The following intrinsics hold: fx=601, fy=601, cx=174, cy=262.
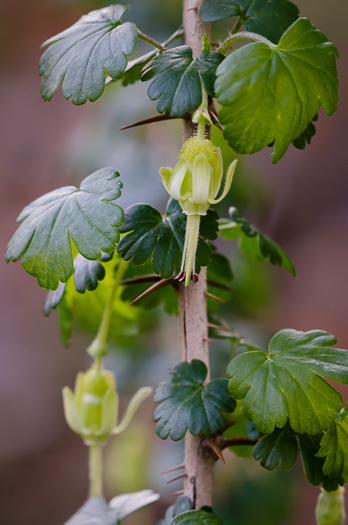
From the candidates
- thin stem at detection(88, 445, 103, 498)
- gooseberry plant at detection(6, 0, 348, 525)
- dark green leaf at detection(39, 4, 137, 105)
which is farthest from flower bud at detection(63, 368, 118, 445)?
dark green leaf at detection(39, 4, 137, 105)

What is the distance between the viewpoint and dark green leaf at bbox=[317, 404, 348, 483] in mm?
543

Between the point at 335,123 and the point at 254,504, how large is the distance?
155 cm

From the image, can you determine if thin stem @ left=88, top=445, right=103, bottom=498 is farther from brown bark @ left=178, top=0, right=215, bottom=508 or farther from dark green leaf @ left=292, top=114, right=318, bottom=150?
dark green leaf @ left=292, top=114, right=318, bottom=150

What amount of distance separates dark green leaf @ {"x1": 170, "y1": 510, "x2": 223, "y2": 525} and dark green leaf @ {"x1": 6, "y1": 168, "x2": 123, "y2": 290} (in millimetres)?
251

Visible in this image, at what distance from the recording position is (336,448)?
21.7 inches

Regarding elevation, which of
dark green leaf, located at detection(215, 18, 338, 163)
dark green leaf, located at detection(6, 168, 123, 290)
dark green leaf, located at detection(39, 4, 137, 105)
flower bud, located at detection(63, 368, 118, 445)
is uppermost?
dark green leaf, located at detection(39, 4, 137, 105)

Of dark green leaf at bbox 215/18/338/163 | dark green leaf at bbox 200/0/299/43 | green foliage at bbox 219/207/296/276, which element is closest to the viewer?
dark green leaf at bbox 215/18/338/163

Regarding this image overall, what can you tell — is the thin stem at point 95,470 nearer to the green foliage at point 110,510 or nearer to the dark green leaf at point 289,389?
the green foliage at point 110,510

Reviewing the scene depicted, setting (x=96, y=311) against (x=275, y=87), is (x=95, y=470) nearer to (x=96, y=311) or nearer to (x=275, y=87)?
(x=96, y=311)

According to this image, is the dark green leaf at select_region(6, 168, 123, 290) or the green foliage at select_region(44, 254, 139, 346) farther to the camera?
the green foliage at select_region(44, 254, 139, 346)

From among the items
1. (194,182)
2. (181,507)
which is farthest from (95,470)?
(194,182)

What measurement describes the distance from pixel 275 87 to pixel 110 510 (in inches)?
21.4

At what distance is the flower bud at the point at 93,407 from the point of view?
726 millimetres

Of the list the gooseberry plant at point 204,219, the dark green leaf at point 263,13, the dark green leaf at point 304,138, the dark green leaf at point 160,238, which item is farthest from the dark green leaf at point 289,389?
the dark green leaf at point 263,13
